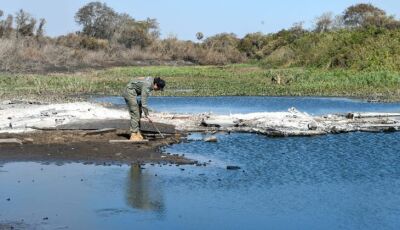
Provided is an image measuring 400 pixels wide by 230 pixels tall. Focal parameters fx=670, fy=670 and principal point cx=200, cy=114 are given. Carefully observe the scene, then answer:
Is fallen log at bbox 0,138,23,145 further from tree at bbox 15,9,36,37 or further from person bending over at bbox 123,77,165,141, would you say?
tree at bbox 15,9,36,37

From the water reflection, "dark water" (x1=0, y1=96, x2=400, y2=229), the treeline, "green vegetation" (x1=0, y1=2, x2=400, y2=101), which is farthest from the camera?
the treeline

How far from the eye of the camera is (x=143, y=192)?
34.1 ft

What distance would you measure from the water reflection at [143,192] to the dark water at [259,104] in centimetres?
1157

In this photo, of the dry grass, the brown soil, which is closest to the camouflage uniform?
the brown soil

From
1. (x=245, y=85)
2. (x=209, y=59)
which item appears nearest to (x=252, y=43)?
(x=209, y=59)

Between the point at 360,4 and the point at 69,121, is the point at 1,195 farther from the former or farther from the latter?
the point at 360,4

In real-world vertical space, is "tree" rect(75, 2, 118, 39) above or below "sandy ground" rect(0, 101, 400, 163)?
above

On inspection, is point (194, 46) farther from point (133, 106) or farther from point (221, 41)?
point (133, 106)

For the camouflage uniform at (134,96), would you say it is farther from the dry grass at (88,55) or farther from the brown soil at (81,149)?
the dry grass at (88,55)

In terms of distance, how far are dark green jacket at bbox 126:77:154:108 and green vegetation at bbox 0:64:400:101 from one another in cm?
1374

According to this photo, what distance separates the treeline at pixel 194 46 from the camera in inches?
1738

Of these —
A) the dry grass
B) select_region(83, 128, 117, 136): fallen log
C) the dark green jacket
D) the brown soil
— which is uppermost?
the dry grass

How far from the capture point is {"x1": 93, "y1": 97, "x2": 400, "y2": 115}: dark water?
23844 millimetres

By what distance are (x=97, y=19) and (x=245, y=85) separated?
146 feet
